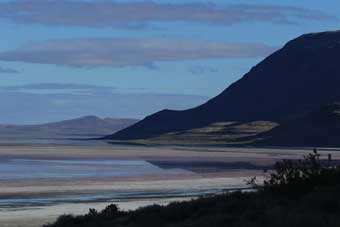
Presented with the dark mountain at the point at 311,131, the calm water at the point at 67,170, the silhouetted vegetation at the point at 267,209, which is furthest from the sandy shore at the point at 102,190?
the dark mountain at the point at 311,131

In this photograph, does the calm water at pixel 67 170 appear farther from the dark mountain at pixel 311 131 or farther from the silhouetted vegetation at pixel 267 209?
the dark mountain at pixel 311 131

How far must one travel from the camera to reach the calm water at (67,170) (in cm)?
5584

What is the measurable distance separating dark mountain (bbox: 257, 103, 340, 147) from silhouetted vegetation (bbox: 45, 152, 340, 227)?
12705 cm

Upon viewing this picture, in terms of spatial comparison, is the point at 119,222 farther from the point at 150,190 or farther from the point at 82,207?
the point at 150,190

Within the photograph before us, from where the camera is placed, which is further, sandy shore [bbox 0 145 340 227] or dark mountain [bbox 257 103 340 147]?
dark mountain [bbox 257 103 340 147]

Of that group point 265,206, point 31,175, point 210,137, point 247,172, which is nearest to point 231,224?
point 265,206

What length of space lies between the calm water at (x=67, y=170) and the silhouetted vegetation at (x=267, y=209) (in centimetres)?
3325

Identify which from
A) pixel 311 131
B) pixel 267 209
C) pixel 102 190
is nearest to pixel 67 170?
pixel 102 190

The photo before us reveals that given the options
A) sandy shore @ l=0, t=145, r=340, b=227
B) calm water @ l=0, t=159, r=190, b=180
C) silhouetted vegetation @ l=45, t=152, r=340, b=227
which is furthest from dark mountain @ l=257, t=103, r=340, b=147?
silhouetted vegetation @ l=45, t=152, r=340, b=227

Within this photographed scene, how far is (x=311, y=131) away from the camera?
159m

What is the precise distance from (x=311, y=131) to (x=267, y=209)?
143 metres

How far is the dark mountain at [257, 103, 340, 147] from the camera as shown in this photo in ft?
501

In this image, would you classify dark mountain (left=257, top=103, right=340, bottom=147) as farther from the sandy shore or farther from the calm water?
the sandy shore

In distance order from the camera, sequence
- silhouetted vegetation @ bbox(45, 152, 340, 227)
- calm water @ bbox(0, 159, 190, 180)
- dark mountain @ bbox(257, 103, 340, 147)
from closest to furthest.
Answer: silhouetted vegetation @ bbox(45, 152, 340, 227) < calm water @ bbox(0, 159, 190, 180) < dark mountain @ bbox(257, 103, 340, 147)
